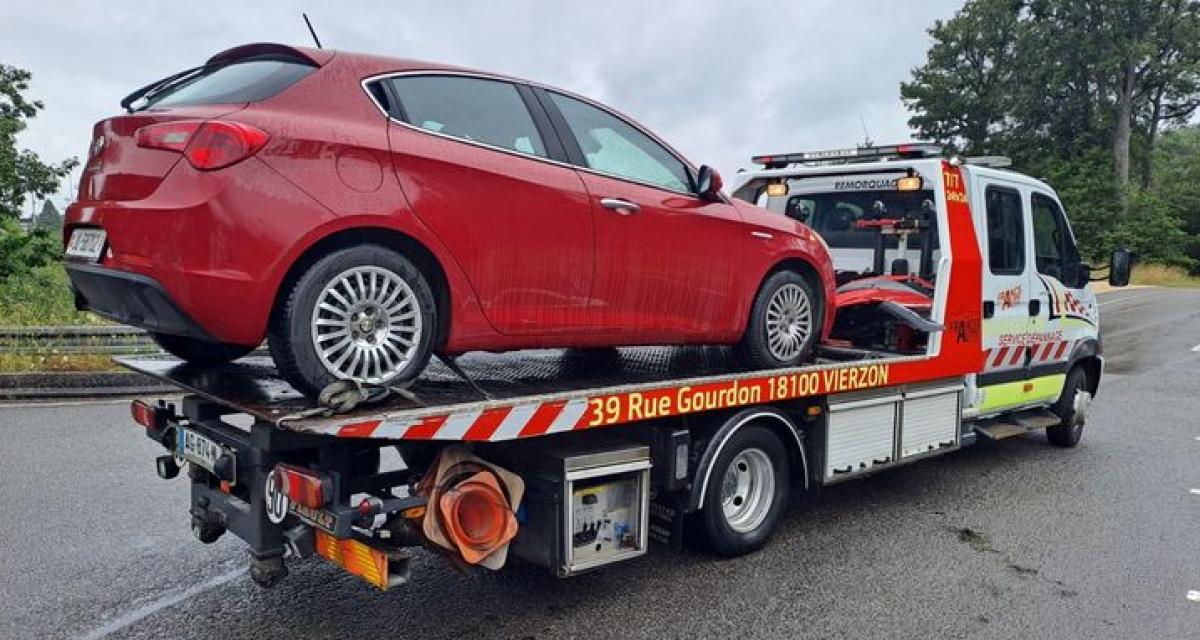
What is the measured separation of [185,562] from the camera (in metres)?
4.54

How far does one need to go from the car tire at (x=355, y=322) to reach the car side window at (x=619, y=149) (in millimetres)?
1221

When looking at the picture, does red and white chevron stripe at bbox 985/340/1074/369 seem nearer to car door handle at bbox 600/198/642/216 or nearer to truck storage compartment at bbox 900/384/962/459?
truck storage compartment at bbox 900/384/962/459

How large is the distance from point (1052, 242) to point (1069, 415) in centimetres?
164

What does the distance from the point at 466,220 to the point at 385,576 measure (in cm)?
143

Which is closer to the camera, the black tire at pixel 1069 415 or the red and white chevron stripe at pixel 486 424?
the red and white chevron stripe at pixel 486 424

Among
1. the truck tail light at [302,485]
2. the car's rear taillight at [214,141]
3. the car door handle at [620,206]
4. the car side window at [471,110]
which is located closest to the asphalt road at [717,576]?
the truck tail light at [302,485]

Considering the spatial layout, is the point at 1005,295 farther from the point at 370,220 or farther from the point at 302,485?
the point at 302,485

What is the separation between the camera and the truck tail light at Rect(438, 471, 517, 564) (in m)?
3.50

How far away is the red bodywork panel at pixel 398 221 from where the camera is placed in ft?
10.4

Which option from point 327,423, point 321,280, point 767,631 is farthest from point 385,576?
point 767,631

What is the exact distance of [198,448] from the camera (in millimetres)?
3846

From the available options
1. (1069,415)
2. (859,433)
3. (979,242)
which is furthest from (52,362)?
(1069,415)

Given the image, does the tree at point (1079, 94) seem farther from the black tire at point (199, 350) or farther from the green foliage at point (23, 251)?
the black tire at point (199, 350)

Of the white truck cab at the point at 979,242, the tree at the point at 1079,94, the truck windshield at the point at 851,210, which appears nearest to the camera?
the white truck cab at the point at 979,242
